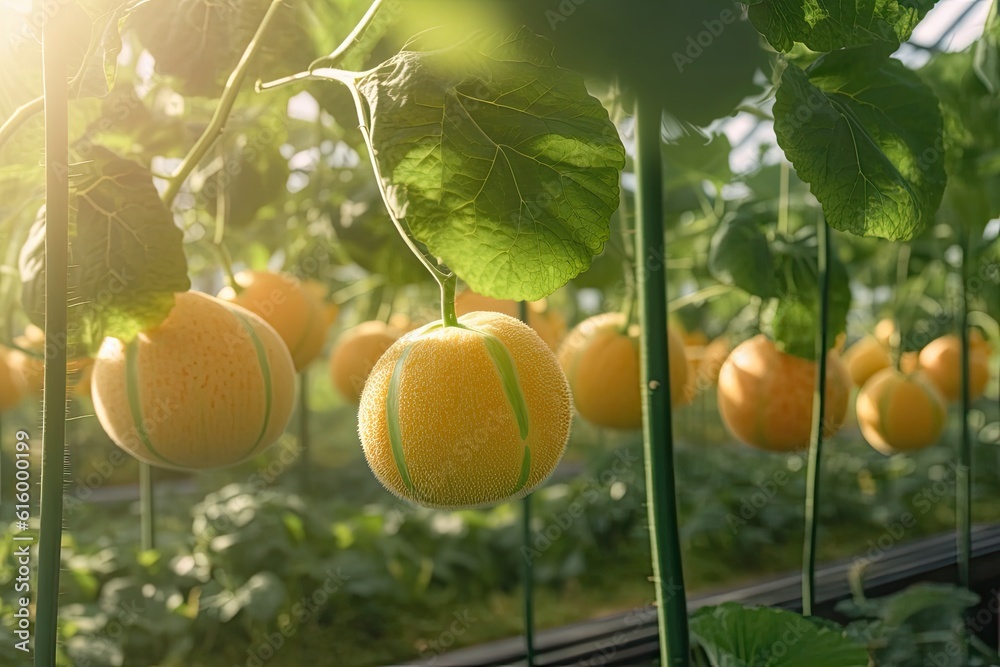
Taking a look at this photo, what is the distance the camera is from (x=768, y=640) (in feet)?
2.79

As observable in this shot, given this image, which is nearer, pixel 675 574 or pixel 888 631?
pixel 675 574

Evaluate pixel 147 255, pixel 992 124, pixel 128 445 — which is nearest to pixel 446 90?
pixel 147 255

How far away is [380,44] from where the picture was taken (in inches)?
29.5

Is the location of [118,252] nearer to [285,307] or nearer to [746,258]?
[285,307]

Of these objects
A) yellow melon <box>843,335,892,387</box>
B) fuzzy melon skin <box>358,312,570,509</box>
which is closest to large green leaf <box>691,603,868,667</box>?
fuzzy melon skin <box>358,312,570,509</box>

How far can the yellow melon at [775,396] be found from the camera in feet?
4.34

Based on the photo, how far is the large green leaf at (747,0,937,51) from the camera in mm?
542

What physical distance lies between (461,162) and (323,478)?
19.5ft

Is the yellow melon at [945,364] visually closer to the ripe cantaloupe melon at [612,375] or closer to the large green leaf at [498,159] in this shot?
the ripe cantaloupe melon at [612,375]

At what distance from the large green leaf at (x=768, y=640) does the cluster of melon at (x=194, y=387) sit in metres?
0.52

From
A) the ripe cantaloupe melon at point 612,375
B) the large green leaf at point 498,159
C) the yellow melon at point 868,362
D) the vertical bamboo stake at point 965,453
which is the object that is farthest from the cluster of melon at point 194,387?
the yellow melon at point 868,362

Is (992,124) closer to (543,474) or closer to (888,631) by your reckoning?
(888,631)
